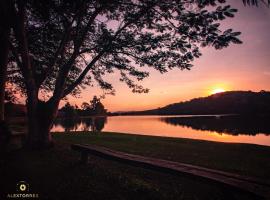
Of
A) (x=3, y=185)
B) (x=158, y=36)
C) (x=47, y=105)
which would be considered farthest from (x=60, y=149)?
(x=158, y=36)

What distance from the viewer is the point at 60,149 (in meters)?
11.1

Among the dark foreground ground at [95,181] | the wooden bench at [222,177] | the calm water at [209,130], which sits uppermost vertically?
the wooden bench at [222,177]

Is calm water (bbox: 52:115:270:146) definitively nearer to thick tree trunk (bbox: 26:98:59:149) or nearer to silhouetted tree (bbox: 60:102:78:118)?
thick tree trunk (bbox: 26:98:59:149)

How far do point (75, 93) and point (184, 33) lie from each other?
10290 millimetres

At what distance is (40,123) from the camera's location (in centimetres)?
1120

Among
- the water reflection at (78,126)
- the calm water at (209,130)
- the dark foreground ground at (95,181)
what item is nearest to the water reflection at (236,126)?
the calm water at (209,130)

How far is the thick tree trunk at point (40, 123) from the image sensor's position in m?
11.0

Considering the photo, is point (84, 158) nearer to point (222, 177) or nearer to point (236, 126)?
point (222, 177)

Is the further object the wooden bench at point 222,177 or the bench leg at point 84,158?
the bench leg at point 84,158

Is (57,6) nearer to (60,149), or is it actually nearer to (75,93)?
(60,149)

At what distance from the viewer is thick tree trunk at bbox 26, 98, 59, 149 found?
1100cm

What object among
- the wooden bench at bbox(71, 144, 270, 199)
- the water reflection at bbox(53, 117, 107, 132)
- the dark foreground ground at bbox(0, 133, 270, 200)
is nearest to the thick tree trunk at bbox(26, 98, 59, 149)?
the dark foreground ground at bbox(0, 133, 270, 200)

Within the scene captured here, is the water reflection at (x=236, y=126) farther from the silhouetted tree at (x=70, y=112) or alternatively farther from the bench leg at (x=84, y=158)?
the silhouetted tree at (x=70, y=112)

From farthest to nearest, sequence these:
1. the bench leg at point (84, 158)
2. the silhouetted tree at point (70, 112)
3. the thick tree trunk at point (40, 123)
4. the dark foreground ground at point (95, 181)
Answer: the silhouetted tree at point (70, 112) → the thick tree trunk at point (40, 123) → the bench leg at point (84, 158) → the dark foreground ground at point (95, 181)
